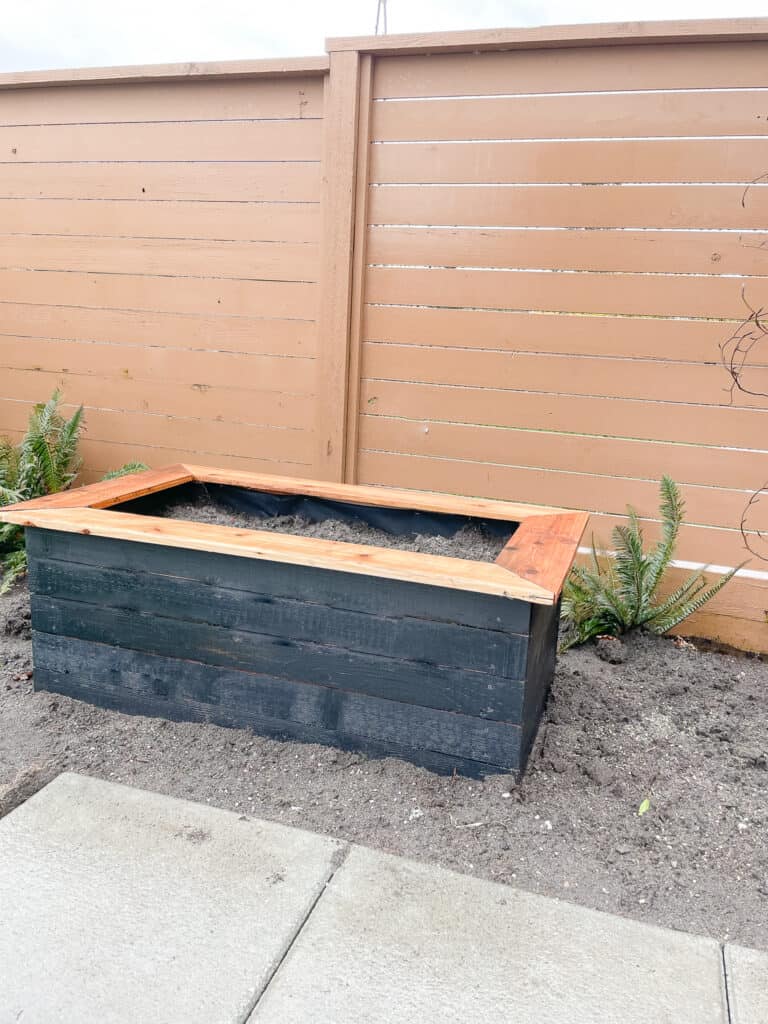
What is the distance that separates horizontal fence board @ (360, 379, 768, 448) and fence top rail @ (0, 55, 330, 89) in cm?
136

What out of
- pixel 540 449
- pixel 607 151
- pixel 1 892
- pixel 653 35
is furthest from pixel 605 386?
pixel 1 892

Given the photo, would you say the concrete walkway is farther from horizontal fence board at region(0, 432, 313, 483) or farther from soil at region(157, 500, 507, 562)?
horizontal fence board at region(0, 432, 313, 483)

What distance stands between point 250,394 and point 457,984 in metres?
2.80

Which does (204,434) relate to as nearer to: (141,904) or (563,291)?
(563,291)

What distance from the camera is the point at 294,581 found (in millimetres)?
2248

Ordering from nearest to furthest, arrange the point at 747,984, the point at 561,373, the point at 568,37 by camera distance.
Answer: the point at 747,984
the point at 568,37
the point at 561,373

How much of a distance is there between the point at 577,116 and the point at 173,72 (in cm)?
183

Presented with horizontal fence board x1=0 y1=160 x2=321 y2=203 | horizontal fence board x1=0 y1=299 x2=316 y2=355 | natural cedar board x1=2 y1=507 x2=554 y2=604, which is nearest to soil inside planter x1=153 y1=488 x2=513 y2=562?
natural cedar board x1=2 y1=507 x2=554 y2=604

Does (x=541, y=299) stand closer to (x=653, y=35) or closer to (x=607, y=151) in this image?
(x=607, y=151)

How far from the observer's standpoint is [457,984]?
1.54 m

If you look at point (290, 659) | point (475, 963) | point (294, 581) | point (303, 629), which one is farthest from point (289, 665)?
point (475, 963)

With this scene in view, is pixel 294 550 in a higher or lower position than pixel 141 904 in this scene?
higher

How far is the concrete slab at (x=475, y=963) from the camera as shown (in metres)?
1.48

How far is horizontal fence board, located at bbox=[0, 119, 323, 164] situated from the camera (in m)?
3.50
